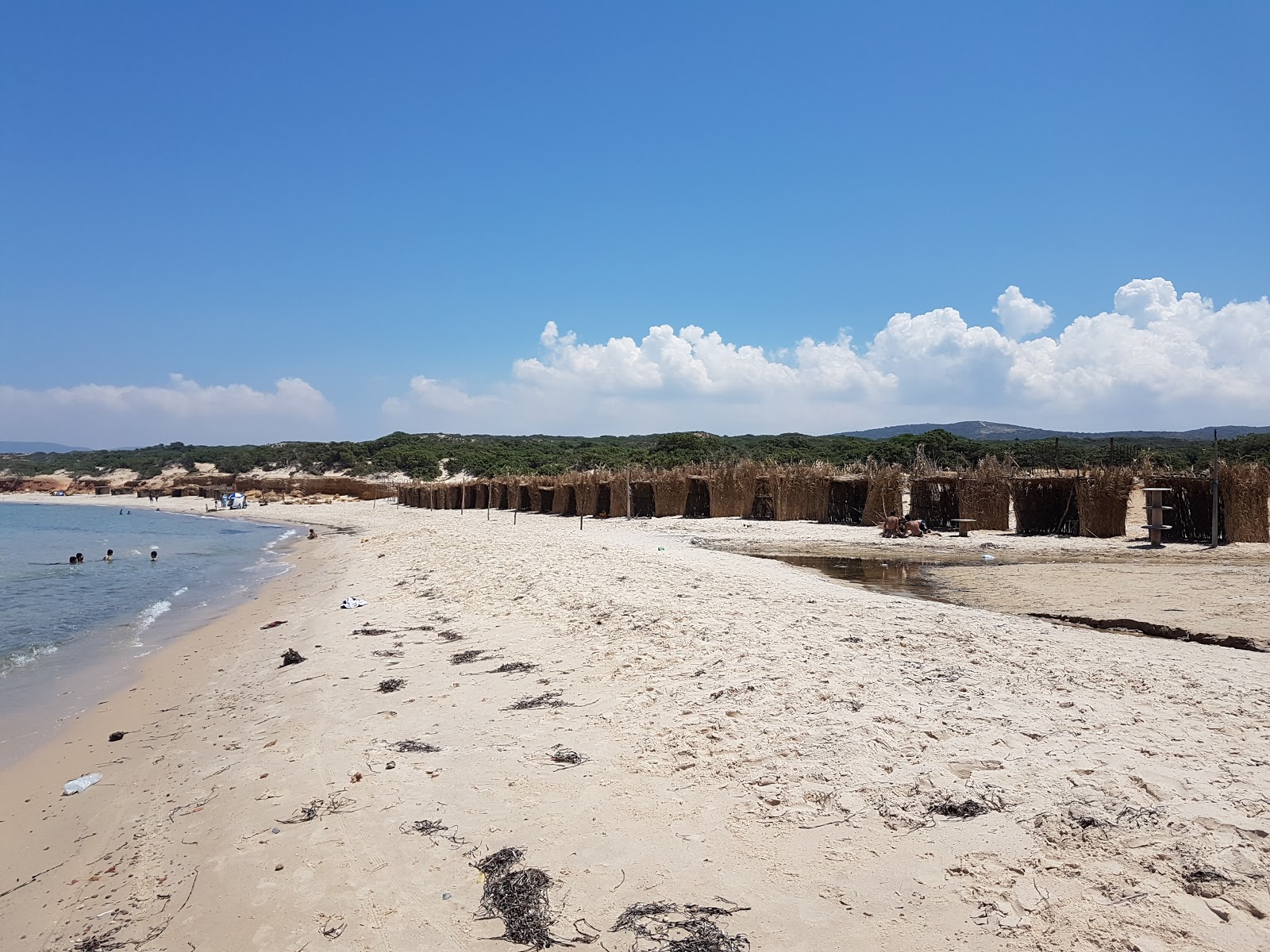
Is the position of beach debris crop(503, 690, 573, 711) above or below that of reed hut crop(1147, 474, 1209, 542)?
below

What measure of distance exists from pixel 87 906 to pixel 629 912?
9.08ft

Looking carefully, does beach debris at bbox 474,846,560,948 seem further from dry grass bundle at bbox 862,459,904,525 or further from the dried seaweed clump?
dry grass bundle at bbox 862,459,904,525

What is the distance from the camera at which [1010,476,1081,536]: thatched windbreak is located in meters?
18.6

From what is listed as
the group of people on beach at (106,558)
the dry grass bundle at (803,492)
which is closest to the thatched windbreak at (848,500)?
the dry grass bundle at (803,492)

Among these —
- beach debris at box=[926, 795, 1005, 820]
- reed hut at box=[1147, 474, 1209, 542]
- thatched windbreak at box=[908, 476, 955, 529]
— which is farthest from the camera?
thatched windbreak at box=[908, 476, 955, 529]

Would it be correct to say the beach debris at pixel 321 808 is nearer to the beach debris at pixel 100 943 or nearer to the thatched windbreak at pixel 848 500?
the beach debris at pixel 100 943

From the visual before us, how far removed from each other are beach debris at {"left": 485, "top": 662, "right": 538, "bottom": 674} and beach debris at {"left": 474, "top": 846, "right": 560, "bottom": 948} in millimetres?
3294

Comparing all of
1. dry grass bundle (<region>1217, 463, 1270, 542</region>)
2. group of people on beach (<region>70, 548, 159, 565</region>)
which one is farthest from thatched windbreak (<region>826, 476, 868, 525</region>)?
group of people on beach (<region>70, 548, 159, 565</region>)

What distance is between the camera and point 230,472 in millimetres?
79750

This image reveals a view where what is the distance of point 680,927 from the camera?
2.96 m

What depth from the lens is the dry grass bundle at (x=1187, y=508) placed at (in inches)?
656

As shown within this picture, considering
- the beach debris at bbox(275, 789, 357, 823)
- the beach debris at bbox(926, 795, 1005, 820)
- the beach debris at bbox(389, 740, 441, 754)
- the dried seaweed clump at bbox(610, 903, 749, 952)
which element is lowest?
the beach debris at bbox(275, 789, 357, 823)

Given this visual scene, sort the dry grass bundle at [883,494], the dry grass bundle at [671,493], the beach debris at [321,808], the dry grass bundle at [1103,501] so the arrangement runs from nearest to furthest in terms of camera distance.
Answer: the beach debris at [321,808] → the dry grass bundle at [1103,501] → the dry grass bundle at [883,494] → the dry grass bundle at [671,493]

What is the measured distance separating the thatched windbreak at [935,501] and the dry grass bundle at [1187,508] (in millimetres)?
4689
